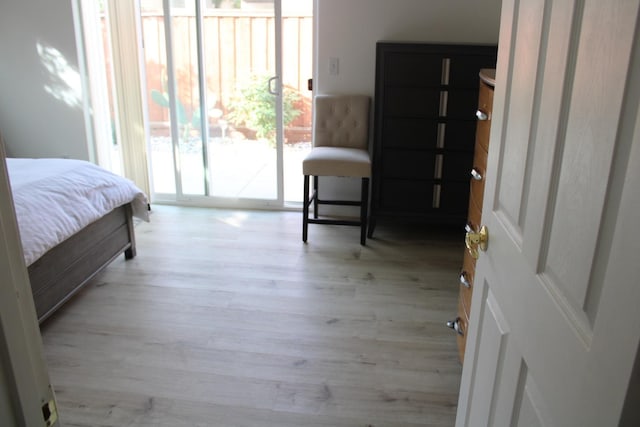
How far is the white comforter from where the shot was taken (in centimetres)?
245

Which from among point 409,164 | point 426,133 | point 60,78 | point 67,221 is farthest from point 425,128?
point 60,78

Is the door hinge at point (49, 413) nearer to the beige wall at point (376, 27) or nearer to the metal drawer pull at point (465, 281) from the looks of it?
the metal drawer pull at point (465, 281)

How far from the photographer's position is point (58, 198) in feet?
8.86

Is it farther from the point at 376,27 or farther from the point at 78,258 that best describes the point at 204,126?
the point at 78,258

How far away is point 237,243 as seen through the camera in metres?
3.73

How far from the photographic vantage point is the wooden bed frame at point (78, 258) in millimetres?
2518

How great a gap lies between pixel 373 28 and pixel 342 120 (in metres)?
0.69

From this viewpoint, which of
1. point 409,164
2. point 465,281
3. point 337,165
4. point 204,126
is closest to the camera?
point 465,281

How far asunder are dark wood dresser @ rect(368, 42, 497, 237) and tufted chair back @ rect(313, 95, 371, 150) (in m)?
0.14

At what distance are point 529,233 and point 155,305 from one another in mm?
2294

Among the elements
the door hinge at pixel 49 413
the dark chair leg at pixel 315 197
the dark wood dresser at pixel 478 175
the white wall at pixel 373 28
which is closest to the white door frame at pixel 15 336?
the door hinge at pixel 49 413

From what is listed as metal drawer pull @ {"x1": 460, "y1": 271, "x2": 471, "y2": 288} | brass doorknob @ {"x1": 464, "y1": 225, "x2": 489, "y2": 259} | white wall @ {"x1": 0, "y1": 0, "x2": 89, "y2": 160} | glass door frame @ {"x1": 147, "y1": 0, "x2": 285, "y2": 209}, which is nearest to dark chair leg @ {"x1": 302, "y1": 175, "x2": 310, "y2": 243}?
glass door frame @ {"x1": 147, "y1": 0, "x2": 285, "y2": 209}

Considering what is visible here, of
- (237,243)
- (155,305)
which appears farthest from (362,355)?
(237,243)

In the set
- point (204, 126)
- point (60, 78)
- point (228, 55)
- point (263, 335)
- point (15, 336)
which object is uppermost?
point (228, 55)
